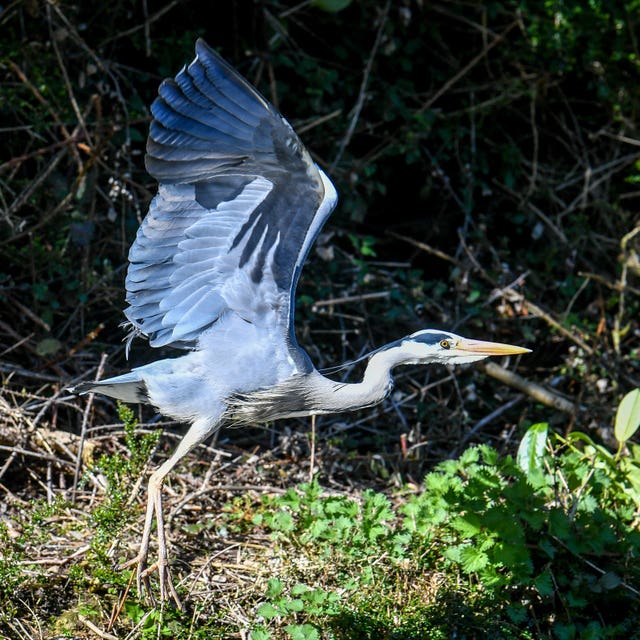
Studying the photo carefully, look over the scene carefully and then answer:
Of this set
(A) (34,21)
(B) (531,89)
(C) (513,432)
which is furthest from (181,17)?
(C) (513,432)

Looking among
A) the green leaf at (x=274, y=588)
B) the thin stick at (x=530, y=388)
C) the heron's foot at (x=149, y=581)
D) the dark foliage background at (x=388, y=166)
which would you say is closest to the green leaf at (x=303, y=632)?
the green leaf at (x=274, y=588)

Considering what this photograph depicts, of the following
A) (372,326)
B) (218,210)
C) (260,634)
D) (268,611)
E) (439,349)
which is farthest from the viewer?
(372,326)

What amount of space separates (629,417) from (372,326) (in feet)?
5.53

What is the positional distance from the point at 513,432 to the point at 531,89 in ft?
6.75

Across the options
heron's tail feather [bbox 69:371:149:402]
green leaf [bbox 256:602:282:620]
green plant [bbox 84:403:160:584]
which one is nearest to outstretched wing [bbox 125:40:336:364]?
heron's tail feather [bbox 69:371:149:402]

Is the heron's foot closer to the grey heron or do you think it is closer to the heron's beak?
the grey heron

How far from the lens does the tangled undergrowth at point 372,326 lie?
11.1 ft

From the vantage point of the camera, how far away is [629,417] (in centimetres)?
380

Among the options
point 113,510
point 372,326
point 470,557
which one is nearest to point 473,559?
point 470,557

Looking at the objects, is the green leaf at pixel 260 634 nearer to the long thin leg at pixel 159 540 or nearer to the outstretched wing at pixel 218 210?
the long thin leg at pixel 159 540

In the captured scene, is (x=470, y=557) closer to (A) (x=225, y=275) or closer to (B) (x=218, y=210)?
(A) (x=225, y=275)

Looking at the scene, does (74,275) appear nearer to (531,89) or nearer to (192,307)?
(192,307)

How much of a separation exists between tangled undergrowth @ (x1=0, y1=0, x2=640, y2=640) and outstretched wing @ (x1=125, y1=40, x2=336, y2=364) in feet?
1.79

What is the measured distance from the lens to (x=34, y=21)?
15.5 feet
